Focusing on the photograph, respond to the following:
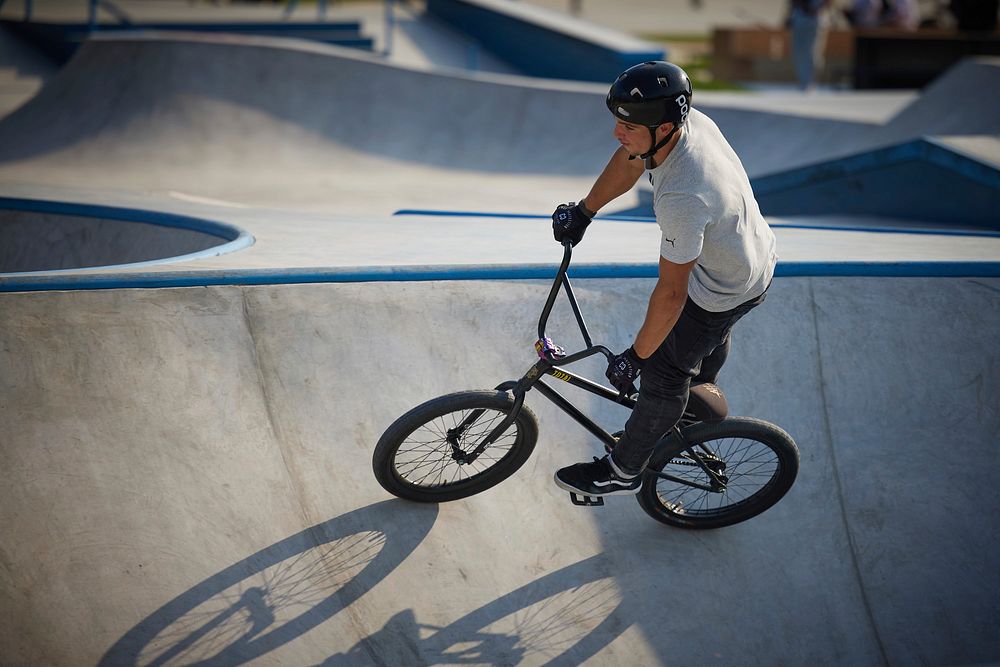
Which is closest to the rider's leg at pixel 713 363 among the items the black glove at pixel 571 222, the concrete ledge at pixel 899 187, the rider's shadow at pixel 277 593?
the black glove at pixel 571 222

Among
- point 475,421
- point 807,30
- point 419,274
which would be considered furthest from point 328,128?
point 475,421

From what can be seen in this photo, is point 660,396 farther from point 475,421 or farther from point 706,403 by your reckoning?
point 475,421

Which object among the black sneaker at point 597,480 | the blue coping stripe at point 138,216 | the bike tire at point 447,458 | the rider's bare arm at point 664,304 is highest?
the blue coping stripe at point 138,216

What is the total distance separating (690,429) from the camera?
3959 millimetres

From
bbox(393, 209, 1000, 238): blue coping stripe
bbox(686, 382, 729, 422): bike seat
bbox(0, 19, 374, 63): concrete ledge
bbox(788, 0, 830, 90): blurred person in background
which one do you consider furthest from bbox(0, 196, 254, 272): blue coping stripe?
bbox(788, 0, 830, 90): blurred person in background

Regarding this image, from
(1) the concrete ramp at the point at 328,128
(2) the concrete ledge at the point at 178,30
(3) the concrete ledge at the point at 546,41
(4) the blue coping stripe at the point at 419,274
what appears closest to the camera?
(4) the blue coping stripe at the point at 419,274

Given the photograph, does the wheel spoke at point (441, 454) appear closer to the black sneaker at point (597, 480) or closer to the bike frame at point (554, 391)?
the bike frame at point (554, 391)

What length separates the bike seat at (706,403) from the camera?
3938 mm

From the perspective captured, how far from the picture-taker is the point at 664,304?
3207 mm

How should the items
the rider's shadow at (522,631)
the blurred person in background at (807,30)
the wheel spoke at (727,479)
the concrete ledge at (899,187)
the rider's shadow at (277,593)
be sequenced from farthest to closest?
the blurred person in background at (807,30), the concrete ledge at (899,187), the wheel spoke at (727,479), the rider's shadow at (522,631), the rider's shadow at (277,593)

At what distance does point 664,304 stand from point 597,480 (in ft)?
3.78

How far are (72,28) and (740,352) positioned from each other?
17.8m

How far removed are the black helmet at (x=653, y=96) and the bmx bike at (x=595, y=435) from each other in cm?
73

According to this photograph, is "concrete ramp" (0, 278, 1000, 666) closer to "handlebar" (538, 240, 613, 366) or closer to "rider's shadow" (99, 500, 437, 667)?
"rider's shadow" (99, 500, 437, 667)
